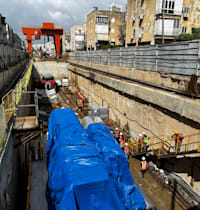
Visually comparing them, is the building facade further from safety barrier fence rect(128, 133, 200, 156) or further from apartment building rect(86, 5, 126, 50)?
apartment building rect(86, 5, 126, 50)

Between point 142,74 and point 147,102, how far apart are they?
302cm

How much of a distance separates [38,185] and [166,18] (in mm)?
25184

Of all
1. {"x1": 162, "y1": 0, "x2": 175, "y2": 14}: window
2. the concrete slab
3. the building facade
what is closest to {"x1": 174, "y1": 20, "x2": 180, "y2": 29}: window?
{"x1": 162, "y1": 0, "x2": 175, "y2": 14}: window

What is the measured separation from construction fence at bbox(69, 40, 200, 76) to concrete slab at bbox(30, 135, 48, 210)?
7874 mm

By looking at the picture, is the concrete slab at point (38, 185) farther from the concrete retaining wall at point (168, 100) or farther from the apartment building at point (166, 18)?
the apartment building at point (166, 18)

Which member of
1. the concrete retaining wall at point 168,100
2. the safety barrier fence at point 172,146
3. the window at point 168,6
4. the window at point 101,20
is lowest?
the safety barrier fence at point 172,146

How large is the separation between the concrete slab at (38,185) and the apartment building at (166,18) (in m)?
22.3

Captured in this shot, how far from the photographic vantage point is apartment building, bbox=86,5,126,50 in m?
40.6

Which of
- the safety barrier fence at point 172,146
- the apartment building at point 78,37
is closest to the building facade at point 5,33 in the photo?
the safety barrier fence at point 172,146

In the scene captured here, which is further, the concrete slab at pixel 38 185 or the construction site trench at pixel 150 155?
the construction site trench at pixel 150 155

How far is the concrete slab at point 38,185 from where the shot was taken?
20.6ft

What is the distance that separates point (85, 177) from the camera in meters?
4.43

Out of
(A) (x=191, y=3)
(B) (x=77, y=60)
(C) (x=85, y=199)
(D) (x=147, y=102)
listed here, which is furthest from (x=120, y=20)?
(C) (x=85, y=199)

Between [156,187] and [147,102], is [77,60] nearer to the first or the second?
[147,102]
